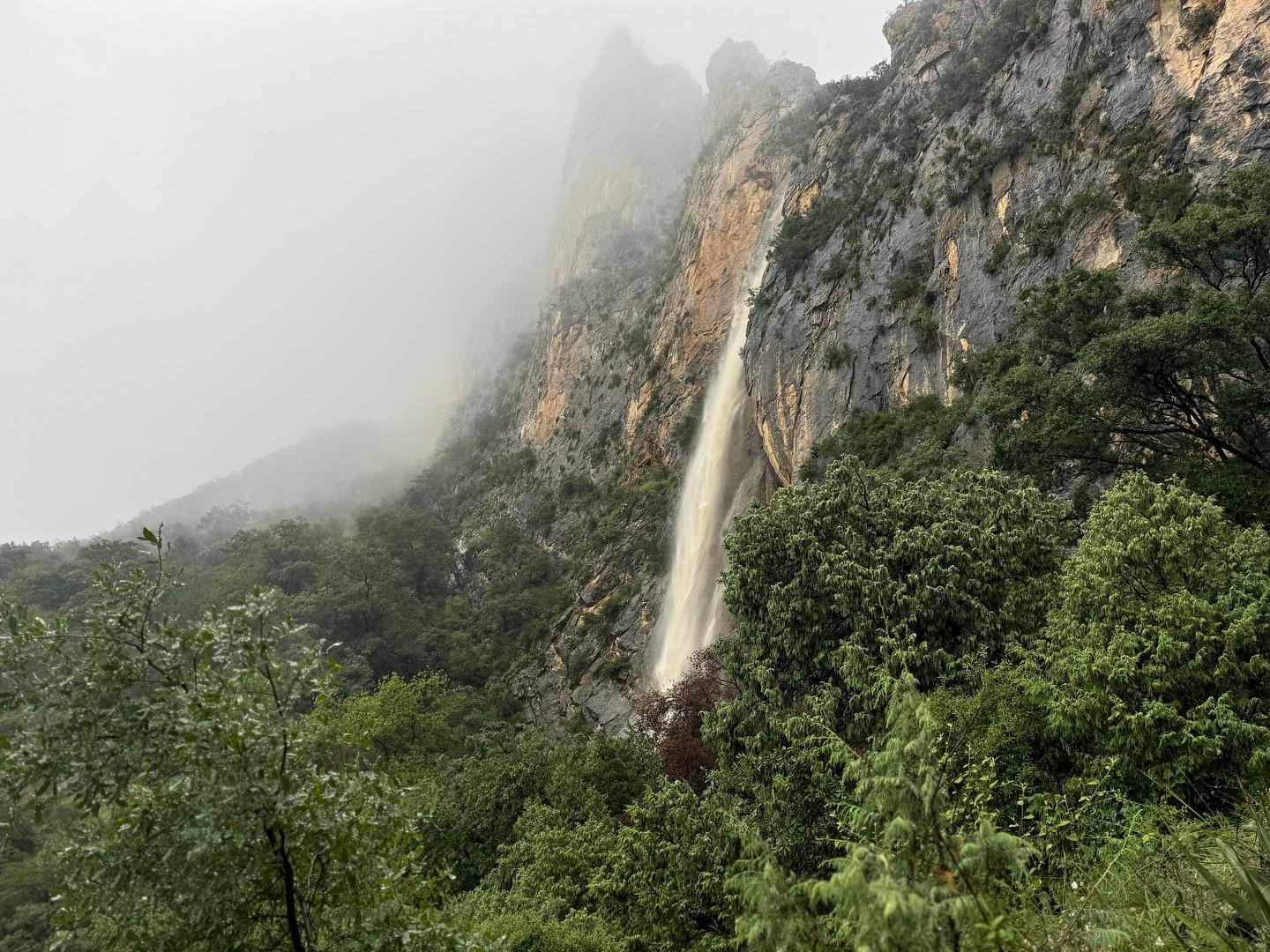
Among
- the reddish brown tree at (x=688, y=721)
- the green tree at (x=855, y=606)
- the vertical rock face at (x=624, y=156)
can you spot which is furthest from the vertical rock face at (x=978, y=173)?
the vertical rock face at (x=624, y=156)

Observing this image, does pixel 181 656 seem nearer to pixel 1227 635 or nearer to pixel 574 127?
pixel 1227 635

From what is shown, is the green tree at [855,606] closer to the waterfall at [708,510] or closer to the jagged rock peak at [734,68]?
the waterfall at [708,510]

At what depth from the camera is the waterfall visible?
3572 cm

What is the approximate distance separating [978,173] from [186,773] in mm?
34539

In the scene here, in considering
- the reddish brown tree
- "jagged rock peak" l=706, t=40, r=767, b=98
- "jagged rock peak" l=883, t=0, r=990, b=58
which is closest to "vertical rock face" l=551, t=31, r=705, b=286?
"jagged rock peak" l=706, t=40, r=767, b=98

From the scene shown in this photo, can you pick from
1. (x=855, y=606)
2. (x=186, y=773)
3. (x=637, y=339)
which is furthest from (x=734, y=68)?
(x=186, y=773)

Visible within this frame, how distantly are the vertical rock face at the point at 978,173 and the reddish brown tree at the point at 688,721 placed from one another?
13817 millimetres

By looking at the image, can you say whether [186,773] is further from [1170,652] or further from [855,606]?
[855,606]

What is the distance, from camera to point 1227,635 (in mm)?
8312

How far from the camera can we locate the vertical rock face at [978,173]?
20578 mm

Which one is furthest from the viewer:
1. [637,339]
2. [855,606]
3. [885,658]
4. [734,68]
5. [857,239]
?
[734,68]

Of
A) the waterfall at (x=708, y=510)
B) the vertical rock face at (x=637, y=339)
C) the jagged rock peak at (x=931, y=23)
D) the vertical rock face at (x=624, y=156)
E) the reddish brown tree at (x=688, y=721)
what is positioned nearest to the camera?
the reddish brown tree at (x=688, y=721)

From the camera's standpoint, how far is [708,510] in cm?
4081

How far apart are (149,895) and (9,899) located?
1158 inches
